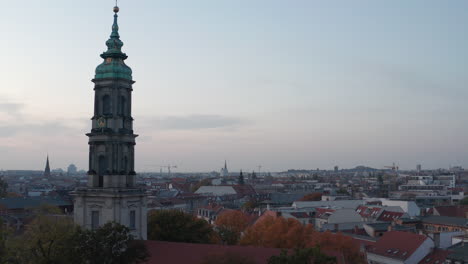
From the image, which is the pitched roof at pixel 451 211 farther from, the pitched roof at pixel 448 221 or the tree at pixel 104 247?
the tree at pixel 104 247

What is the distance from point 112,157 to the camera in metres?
42.4

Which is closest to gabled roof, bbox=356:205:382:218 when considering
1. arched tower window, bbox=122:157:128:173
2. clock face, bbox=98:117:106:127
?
arched tower window, bbox=122:157:128:173

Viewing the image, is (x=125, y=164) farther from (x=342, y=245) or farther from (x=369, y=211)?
(x=369, y=211)

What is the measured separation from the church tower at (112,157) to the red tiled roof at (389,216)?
7096 centimetres

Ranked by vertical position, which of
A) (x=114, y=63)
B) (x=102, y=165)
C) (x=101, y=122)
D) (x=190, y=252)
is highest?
(x=114, y=63)

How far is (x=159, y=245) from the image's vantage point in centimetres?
4138

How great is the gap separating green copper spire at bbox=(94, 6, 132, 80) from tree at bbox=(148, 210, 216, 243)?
15937mm

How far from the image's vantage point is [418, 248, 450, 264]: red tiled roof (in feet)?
203

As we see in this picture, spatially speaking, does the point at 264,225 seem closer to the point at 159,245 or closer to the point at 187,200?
the point at 159,245

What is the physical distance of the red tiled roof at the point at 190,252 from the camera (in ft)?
128

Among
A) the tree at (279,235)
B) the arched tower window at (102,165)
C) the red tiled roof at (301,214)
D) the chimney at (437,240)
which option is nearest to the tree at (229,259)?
the arched tower window at (102,165)

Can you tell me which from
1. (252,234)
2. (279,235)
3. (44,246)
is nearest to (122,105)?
(44,246)

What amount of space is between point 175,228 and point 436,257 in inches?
1280

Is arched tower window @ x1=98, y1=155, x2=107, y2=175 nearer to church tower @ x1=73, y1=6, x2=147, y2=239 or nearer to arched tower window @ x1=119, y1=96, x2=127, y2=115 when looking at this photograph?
church tower @ x1=73, y1=6, x2=147, y2=239
